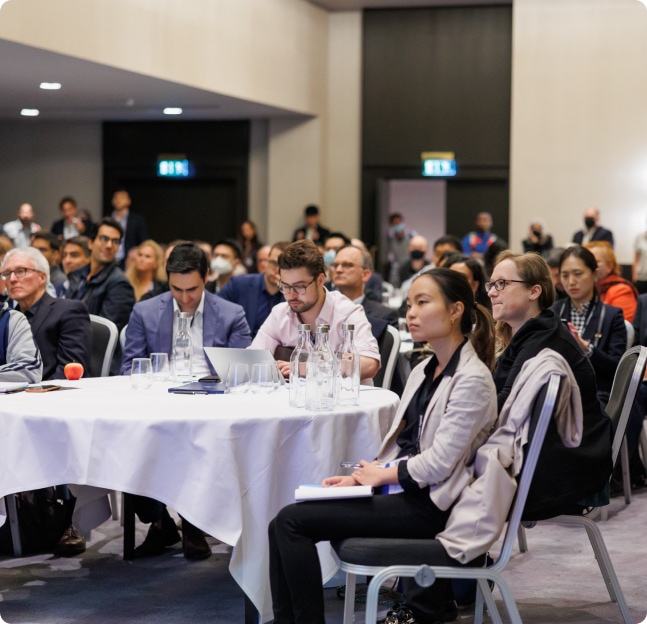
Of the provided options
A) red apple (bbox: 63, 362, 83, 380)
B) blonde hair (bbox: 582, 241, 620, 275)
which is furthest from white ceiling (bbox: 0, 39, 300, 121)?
red apple (bbox: 63, 362, 83, 380)

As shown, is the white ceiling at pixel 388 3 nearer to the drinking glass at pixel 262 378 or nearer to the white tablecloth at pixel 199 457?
the drinking glass at pixel 262 378

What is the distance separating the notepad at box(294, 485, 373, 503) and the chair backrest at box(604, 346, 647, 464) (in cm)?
116

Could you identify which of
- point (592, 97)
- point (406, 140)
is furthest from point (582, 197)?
point (406, 140)

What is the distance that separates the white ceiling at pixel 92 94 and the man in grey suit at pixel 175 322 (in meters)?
5.15

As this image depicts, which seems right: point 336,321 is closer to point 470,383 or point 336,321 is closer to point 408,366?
point 408,366

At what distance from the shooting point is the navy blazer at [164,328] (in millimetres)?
4727

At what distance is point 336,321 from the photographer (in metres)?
4.46

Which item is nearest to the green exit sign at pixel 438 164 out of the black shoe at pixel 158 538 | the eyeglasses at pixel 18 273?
the eyeglasses at pixel 18 273

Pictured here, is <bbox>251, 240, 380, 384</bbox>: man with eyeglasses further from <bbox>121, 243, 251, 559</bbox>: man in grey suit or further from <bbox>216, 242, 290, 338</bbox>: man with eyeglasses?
<bbox>216, 242, 290, 338</bbox>: man with eyeglasses

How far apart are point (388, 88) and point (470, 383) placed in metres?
12.8

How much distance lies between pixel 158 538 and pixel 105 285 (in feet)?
7.80

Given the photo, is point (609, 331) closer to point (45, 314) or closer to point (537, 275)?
point (537, 275)

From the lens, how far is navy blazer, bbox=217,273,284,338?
6414mm

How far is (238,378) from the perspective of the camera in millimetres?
3752
